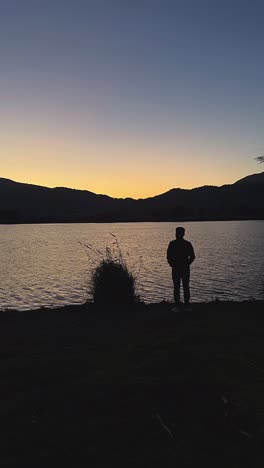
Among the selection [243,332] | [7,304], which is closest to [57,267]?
[7,304]

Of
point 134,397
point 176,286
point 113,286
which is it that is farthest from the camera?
point 113,286

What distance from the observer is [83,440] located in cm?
432

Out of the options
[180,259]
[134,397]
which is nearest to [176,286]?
[180,259]

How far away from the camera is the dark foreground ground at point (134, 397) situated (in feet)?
13.4

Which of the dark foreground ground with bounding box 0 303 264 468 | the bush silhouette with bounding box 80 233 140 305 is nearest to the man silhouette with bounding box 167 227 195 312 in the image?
the bush silhouette with bounding box 80 233 140 305

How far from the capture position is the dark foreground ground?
4.09 metres

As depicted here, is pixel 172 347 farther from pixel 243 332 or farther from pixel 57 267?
pixel 57 267

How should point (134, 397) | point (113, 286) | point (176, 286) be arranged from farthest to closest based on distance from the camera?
point (113, 286)
point (176, 286)
point (134, 397)

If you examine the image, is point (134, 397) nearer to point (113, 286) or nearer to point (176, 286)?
point (176, 286)

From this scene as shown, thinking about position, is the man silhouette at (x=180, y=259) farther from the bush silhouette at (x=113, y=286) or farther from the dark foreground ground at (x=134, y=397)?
the dark foreground ground at (x=134, y=397)

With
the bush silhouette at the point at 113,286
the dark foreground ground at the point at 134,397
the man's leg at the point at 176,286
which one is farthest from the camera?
the bush silhouette at the point at 113,286

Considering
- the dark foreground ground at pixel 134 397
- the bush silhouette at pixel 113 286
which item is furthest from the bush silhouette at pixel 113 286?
the dark foreground ground at pixel 134 397

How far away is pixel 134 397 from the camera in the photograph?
533cm

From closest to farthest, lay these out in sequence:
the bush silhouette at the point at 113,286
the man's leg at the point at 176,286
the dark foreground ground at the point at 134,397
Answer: the dark foreground ground at the point at 134,397 → the man's leg at the point at 176,286 → the bush silhouette at the point at 113,286
